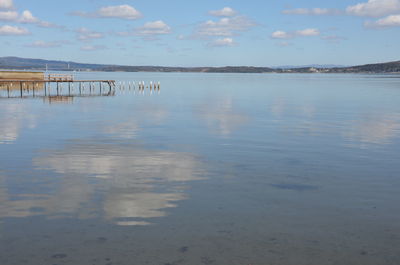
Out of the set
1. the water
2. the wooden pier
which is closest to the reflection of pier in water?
the wooden pier

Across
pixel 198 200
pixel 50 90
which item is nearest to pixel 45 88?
pixel 50 90

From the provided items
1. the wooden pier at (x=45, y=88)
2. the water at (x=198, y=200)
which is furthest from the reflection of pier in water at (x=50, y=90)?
the water at (x=198, y=200)

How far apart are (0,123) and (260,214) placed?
26643 millimetres

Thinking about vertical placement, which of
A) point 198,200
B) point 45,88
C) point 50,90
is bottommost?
point 198,200

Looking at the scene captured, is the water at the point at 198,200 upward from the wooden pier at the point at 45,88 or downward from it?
downward

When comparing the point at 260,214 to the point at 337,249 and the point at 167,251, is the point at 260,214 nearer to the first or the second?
the point at 337,249

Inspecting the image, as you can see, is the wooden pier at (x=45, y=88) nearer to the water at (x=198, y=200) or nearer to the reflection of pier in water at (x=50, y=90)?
the reflection of pier in water at (x=50, y=90)

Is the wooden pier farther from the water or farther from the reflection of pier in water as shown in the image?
A: the water

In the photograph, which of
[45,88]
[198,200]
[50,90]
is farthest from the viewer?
[50,90]

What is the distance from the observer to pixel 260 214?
40.0 feet

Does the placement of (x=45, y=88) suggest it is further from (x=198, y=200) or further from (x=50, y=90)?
(x=198, y=200)

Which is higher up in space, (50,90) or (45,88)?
(45,88)

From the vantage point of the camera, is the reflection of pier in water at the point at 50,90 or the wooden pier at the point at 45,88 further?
the wooden pier at the point at 45,88

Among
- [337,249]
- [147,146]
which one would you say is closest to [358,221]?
[337,249]
